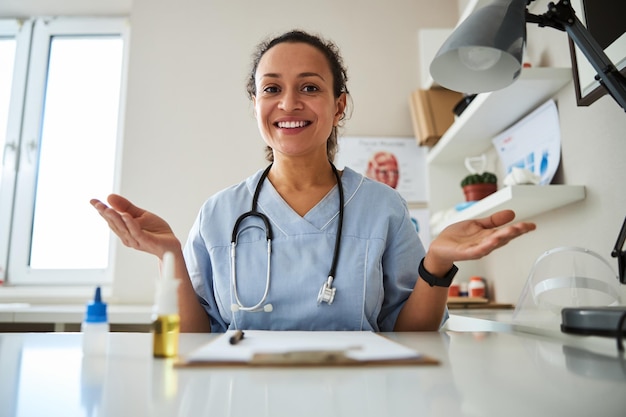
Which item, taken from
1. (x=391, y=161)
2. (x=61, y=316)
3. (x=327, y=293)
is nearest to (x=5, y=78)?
(x=61, y=316)

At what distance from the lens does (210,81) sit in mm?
2729

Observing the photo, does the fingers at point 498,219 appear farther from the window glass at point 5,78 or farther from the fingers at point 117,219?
the window glass at point 5,78

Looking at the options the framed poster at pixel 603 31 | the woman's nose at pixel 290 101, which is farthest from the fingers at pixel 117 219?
the framed poster at pixel 603 31

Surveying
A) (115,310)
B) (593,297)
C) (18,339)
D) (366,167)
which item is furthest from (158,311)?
(366,167)

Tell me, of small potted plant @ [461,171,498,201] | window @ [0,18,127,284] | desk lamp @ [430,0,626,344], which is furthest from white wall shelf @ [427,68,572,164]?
window @ [0,18,127,284]

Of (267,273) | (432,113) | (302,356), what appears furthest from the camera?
(432,113)

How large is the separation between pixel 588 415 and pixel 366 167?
2.30 m

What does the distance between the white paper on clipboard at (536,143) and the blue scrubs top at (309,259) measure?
71 centimetres

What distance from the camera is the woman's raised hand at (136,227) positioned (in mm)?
823

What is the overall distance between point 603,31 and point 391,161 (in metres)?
1.55

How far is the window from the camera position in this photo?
9.09 feet

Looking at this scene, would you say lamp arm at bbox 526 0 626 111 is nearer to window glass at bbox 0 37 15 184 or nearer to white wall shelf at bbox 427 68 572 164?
white wall shelf at bbox 427 68 572 164

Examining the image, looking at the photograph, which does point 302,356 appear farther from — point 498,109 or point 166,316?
point 498,109

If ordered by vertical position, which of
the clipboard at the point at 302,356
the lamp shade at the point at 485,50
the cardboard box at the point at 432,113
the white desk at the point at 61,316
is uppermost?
the cardboard box at the point at 432,113
